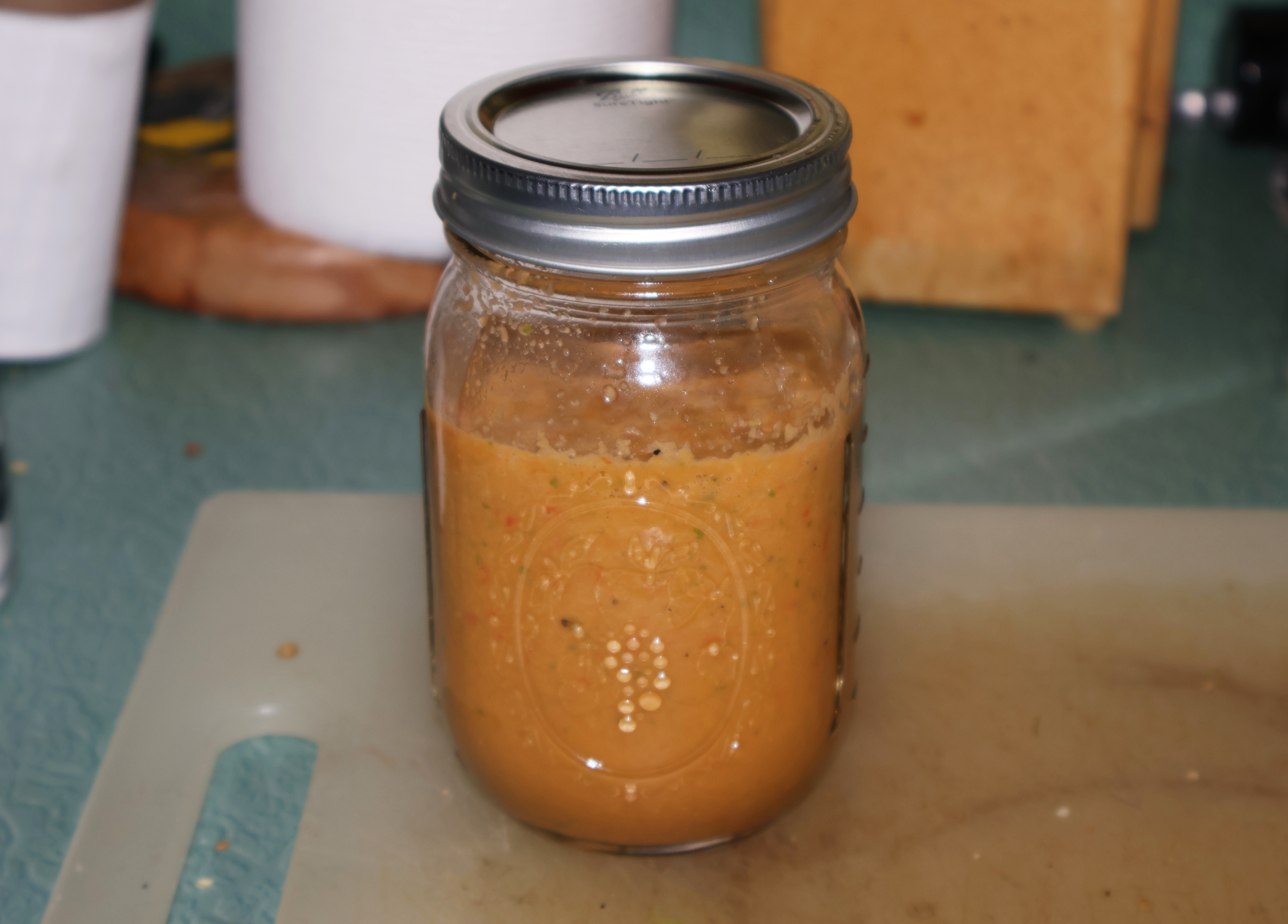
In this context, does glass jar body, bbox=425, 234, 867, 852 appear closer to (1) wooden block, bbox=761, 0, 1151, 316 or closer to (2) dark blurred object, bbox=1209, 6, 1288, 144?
(1) wooden block, bbox=761, 0, 1151, 316

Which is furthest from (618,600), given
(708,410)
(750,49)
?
(750,49)

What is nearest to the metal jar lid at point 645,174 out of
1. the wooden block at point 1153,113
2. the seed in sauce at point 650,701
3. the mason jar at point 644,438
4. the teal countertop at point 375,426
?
the mason jar at point 644,438

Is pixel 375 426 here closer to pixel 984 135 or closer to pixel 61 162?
pixel 61 162

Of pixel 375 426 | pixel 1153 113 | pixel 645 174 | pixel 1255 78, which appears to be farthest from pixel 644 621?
pixel 1255 78

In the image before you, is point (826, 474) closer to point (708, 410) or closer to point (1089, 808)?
point (708, 410)

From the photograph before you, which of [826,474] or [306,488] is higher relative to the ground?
[826,474]

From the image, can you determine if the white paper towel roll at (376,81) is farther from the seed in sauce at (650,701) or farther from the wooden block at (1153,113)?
the seed in sauce at (650,701)

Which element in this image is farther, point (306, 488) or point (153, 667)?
point (306, 488)
